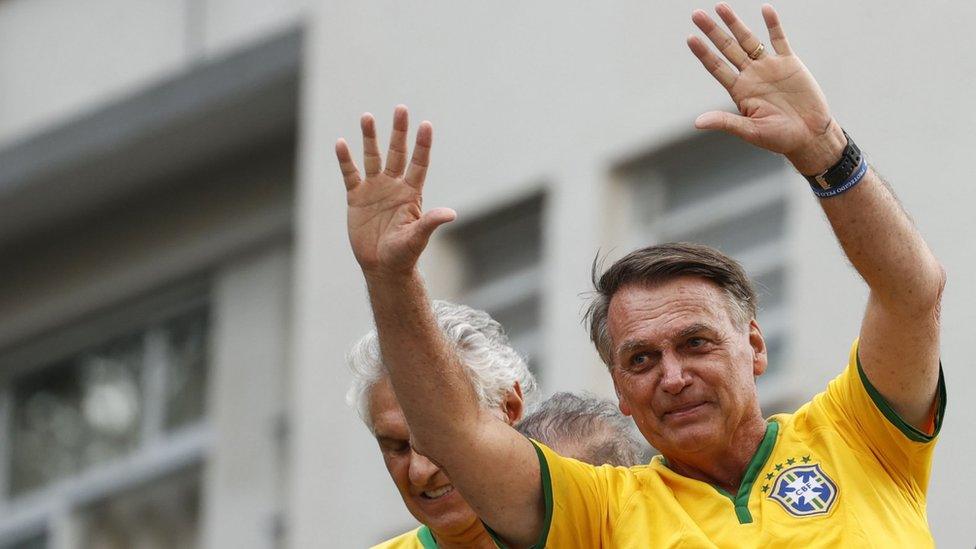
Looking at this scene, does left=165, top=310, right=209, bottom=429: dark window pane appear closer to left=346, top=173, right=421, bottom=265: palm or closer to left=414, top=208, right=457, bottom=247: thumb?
left=346, top=173, right=421, bottom=265: palm

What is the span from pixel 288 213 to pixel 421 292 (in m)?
11.1

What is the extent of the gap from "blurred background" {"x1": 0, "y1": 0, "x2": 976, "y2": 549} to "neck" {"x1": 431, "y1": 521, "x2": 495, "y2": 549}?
3.76 m

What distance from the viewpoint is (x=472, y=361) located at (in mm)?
6836

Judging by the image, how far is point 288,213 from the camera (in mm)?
16953

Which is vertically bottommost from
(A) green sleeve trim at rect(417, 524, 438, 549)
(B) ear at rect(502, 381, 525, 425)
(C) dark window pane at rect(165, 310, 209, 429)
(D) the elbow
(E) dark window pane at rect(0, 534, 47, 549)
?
(D) the elbow

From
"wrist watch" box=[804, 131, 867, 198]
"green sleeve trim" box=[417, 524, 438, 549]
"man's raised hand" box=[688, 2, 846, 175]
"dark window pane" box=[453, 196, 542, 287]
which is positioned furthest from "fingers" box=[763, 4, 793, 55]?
"dark window pane" box=[453, 196, 542, 287]

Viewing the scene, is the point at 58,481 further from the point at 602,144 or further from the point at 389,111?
the point at 602,144

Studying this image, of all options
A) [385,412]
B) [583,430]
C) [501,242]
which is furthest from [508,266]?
[385,412]

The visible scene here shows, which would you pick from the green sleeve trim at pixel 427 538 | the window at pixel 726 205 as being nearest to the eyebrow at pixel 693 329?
the green sleeve trim at pixel 427 538

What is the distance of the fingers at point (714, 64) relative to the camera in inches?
232

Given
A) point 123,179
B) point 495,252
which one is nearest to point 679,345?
point 495,252

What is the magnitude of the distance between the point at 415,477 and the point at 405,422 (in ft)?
0.47

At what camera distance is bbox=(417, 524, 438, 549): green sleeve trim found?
689 centimetres

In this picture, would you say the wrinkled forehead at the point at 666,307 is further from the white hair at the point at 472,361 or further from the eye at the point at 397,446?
the eye at the point at 397,446
